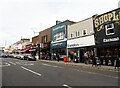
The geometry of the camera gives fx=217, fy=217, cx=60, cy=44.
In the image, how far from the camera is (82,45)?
1256 inches

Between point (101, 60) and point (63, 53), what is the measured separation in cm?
1243

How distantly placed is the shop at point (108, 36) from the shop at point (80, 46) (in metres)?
1.47

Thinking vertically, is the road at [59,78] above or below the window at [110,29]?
below

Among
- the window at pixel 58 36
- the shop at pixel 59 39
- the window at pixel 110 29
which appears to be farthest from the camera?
the window at pixel 58 36

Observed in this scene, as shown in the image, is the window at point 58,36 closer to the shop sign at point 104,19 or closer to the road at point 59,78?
the shop sign at point 104,19

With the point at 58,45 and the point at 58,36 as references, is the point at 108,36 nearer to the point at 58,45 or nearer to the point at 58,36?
the point at 58,45

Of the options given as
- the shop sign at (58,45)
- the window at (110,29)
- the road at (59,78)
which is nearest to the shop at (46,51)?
the shop sign at (58,45)

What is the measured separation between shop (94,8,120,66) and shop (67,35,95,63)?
57.9 inches

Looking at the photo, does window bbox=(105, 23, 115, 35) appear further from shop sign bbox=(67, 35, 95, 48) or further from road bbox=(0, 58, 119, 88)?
road bbox=(0, 58, 119, 88)

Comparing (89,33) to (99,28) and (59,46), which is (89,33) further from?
(59,46)

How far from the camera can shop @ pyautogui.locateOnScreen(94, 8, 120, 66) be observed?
82.5 ft

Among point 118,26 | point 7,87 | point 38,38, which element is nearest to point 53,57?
point 38,38

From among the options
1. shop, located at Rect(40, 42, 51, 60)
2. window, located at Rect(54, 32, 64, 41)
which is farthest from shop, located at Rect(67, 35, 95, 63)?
shop, located at Rect(40, 42, 51, 60)

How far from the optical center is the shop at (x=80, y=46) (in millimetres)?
30064
